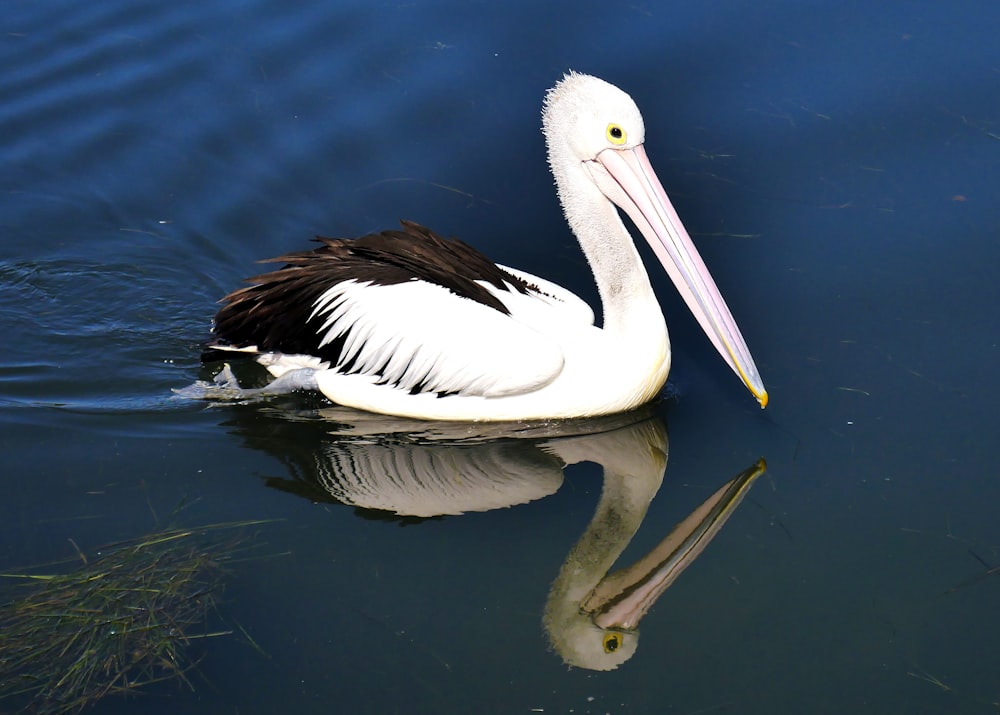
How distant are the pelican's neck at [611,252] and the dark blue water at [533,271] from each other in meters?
0.41

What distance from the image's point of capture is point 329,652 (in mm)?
3771

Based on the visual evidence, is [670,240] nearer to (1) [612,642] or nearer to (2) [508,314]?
(2) [508,314]

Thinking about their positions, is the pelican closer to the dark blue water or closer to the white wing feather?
the white wing feather

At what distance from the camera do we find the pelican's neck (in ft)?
16.0

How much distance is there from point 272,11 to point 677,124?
265cm

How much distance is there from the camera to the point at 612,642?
3879 mm

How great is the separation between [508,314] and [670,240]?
70cm

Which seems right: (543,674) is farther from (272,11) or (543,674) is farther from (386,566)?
(272,11)

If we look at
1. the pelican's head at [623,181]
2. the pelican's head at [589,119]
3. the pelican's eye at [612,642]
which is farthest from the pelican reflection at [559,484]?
the pelican's head at [589,119]

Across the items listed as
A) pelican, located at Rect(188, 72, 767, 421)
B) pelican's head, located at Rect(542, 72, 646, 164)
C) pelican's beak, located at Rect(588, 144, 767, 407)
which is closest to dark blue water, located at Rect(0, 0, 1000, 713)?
pelican, located at Rect(188, 72, 767, 421)

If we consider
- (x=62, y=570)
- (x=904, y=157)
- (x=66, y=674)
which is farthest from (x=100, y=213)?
(x=904, y=157)

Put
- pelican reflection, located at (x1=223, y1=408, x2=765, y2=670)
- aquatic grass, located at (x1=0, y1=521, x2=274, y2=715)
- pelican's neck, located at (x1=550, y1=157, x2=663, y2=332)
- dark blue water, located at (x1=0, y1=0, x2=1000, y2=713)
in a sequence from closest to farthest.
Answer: aquatic grass, located at (x1=0, y1=521, x2=274, y2=715)
dark blue water, located at (x1=0, y1=0, x2=1000, y2=713)
pelican reflection, located at (x1=223, y1=408, x2=765, y2=670)
pelican's neck, located at (x1=550, y1=157, x2=663, y2=332)

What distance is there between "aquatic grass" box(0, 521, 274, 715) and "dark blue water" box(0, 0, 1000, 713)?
82 millimetres

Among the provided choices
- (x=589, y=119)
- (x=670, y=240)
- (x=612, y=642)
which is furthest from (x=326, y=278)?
(x=612, y=642)
